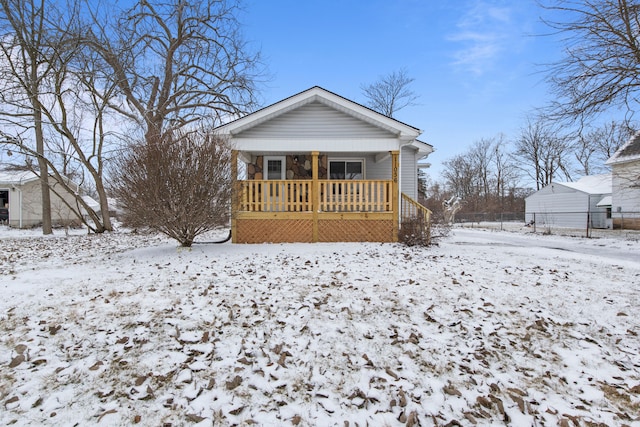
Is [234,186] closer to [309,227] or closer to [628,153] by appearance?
[309,227]

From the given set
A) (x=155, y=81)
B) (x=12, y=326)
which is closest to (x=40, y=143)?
(x=155, y=81)

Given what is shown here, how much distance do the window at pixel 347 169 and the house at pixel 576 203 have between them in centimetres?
1566

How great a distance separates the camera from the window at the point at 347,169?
11672mm

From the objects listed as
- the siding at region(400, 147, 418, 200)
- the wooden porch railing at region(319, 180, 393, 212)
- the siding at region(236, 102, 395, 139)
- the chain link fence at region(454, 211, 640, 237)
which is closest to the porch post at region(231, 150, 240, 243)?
the siding at region(236, 102, 395, 139)

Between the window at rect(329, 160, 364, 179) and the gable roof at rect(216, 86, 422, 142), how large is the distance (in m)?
2.30

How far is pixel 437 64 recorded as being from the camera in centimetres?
1447

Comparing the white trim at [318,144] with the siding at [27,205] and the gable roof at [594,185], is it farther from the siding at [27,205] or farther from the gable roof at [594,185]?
the gable roof at [594,185]

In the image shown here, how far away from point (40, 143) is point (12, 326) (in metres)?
15.8

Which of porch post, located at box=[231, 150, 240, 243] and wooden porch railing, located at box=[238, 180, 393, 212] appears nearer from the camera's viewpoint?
porch post, located at box=[231, 150, 240, 243]

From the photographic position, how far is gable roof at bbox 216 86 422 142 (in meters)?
9.32

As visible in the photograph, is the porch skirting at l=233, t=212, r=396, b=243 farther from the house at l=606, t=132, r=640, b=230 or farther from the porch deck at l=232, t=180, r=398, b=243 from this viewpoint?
the house at l=606, t=132, r=640, b=230

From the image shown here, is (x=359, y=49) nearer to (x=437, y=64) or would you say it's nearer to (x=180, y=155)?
(x=437, y=64)

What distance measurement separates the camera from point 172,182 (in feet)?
22.5

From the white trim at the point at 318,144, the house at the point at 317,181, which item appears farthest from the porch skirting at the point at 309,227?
the white trim at the point at 318,144
